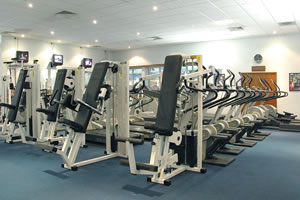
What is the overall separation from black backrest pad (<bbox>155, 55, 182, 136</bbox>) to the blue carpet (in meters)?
0.80

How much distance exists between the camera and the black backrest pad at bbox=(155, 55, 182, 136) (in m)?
3.56

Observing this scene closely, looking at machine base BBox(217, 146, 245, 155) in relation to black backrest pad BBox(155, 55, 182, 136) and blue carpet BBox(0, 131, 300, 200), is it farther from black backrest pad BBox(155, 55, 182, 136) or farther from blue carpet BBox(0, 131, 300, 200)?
black backrest pad BBox(155, 55, 182, 136)

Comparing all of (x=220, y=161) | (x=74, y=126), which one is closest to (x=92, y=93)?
(x=74, y=126)

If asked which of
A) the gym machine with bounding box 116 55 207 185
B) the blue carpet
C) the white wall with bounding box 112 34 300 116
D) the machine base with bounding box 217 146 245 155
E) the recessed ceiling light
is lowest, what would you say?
the blue carpet

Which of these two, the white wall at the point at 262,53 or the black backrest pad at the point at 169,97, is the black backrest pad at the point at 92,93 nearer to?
the black backrest pad at the point at 169,97

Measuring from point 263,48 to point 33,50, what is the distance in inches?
381

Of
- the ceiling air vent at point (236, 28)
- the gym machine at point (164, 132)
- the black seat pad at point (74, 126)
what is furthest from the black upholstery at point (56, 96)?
the ceiling air vent at point (236, 28)

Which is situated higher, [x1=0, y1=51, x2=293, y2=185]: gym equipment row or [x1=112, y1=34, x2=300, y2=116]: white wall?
[x1=112, y1=34, x2=300, y2=116]: white wall

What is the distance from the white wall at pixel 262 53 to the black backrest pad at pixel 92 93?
8.40 metres

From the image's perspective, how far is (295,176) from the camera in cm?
405

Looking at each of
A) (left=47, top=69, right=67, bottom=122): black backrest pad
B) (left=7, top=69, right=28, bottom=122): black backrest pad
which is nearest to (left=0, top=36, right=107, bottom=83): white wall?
(left=7, top=69, right=28, bottom=122): black backrest pad

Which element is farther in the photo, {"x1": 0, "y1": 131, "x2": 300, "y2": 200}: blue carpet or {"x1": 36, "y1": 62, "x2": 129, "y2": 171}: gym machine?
{"x1": 36, "y1": 62, "x2": 129, "y2": 171}: gym machine

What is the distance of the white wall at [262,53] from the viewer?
10.5 m

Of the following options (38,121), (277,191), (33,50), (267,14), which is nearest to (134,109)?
(38,121)
